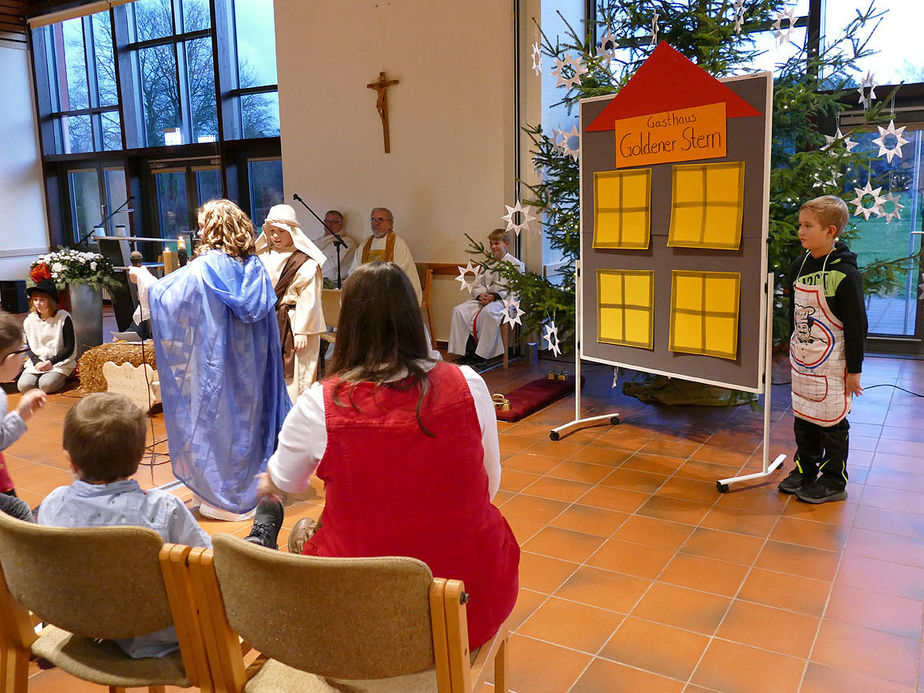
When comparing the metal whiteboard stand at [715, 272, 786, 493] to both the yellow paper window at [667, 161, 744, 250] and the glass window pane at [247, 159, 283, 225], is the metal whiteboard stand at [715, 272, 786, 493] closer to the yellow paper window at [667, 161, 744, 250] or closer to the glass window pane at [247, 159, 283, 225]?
the yellow paper window at [667, 161, 744, 250]

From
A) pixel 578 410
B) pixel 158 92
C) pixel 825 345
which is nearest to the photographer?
pixel 825 345

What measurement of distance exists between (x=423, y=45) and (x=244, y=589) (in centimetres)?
677

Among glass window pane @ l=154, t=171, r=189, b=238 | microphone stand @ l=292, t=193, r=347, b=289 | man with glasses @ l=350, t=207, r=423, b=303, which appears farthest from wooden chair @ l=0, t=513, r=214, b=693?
glass window pane @ l=154, t=171, r=189, b=238

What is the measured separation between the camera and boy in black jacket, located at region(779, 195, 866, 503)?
3.51 metres

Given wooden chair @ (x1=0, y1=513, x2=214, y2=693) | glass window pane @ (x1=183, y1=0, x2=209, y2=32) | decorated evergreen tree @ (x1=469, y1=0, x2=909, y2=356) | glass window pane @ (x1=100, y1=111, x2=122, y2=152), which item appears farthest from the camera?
glass window pane @ (x1=100, y1=111, x2=122, y2=152)

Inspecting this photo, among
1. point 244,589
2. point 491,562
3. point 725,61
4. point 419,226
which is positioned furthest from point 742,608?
point 419,226

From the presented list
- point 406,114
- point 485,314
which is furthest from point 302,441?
point 406,114

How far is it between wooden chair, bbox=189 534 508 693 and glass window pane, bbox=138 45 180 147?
10.6 meters

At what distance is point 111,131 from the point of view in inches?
456

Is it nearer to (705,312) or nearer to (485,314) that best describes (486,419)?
(705,312)

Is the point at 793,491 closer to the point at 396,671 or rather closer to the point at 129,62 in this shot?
the point at 396,671

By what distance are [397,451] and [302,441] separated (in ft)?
0.74

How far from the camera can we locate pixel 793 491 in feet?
12.7

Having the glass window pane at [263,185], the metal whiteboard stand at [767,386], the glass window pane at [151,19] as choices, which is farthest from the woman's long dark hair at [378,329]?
the glass window pane at [151,19]
